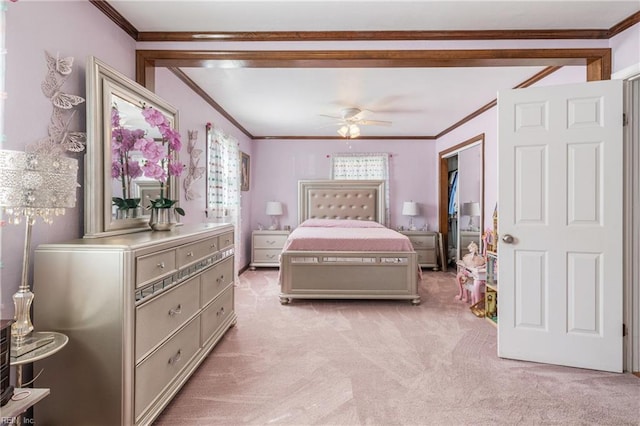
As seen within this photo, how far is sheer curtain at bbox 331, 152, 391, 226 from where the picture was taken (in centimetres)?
653

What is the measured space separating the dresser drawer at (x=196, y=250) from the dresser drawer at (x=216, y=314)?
17.7 inches

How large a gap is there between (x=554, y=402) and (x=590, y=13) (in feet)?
8.74

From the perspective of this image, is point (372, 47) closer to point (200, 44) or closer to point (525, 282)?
point (200, 44)

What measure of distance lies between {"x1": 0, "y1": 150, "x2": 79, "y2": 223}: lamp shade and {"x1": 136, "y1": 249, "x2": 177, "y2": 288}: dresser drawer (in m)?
0.41

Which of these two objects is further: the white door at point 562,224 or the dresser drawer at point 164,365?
the white door at point 562,224

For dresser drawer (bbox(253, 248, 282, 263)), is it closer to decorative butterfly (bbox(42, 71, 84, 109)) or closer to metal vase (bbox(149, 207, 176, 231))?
metal vase (bbox(149, 207, 176, 231))

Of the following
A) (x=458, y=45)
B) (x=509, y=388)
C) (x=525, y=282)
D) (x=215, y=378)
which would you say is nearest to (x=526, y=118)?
(x=458, y=45)

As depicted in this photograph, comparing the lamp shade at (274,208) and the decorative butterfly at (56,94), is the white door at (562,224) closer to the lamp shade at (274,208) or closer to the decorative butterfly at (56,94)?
the decorative butterfly at (56,94)

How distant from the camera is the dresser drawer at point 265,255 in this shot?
20.3 ft

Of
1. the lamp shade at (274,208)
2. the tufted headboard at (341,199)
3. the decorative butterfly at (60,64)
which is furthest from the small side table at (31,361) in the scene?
the tufted headboard at (341,199)

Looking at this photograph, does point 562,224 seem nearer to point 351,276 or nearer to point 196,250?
point 351,276

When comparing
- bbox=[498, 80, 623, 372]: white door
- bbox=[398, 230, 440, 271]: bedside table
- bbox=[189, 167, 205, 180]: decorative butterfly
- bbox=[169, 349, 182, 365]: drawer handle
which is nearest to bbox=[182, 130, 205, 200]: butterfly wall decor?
bbox=[189, 167, 205, 180]: decorative butterfly

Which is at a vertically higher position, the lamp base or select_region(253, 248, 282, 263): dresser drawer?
the lamp base

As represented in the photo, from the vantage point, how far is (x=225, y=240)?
9.84ft
